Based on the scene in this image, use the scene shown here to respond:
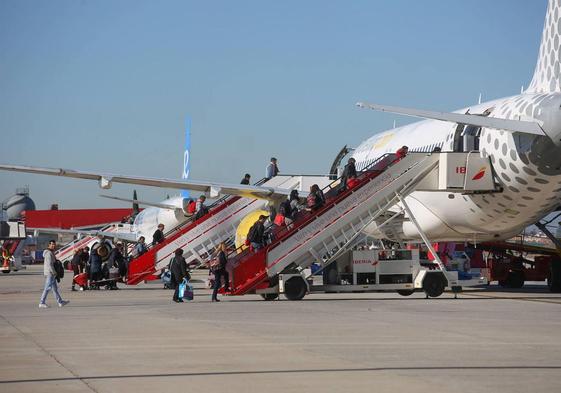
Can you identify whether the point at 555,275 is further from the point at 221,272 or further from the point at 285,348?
the point at 285,348

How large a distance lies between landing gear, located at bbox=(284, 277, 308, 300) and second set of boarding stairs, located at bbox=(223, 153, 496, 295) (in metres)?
0.40

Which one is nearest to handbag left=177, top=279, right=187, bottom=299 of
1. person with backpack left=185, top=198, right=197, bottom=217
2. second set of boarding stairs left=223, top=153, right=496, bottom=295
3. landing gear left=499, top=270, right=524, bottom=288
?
second set of boarding stairs left=223, top=153, right=496, bottom=295

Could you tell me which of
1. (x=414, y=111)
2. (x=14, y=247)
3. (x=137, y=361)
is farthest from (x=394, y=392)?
(x=14, y=247)

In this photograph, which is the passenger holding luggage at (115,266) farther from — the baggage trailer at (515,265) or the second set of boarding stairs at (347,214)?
the baggage trailer at (515,265)

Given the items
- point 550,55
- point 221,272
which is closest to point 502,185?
point 550,55

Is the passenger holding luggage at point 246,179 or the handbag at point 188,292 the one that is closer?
the handbag at point 188,292

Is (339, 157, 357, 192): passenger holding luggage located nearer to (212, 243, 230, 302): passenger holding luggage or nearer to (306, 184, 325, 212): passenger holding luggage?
(306, 184, 325, 212): passenger holding luggage

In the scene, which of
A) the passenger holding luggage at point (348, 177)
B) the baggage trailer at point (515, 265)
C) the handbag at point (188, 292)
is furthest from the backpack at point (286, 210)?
the baggage trailer at point (515, 265)

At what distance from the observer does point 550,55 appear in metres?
26.8

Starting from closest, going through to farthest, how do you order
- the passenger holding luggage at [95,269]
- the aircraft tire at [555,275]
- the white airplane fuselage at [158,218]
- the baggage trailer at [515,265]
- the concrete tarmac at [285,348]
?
the concrete tarmac at [285,348]
the aircraft tire at [555,275]
the baggage trailer at [515,265]
the passenger holding luggage at [95,269]
the white airplane fuselage at [158,218]

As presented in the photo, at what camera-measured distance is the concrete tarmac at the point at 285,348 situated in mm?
11195

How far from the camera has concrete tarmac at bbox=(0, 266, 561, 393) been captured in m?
11.2

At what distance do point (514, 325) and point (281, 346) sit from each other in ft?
18.6

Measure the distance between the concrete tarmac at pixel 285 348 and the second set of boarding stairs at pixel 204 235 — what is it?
11769mm
